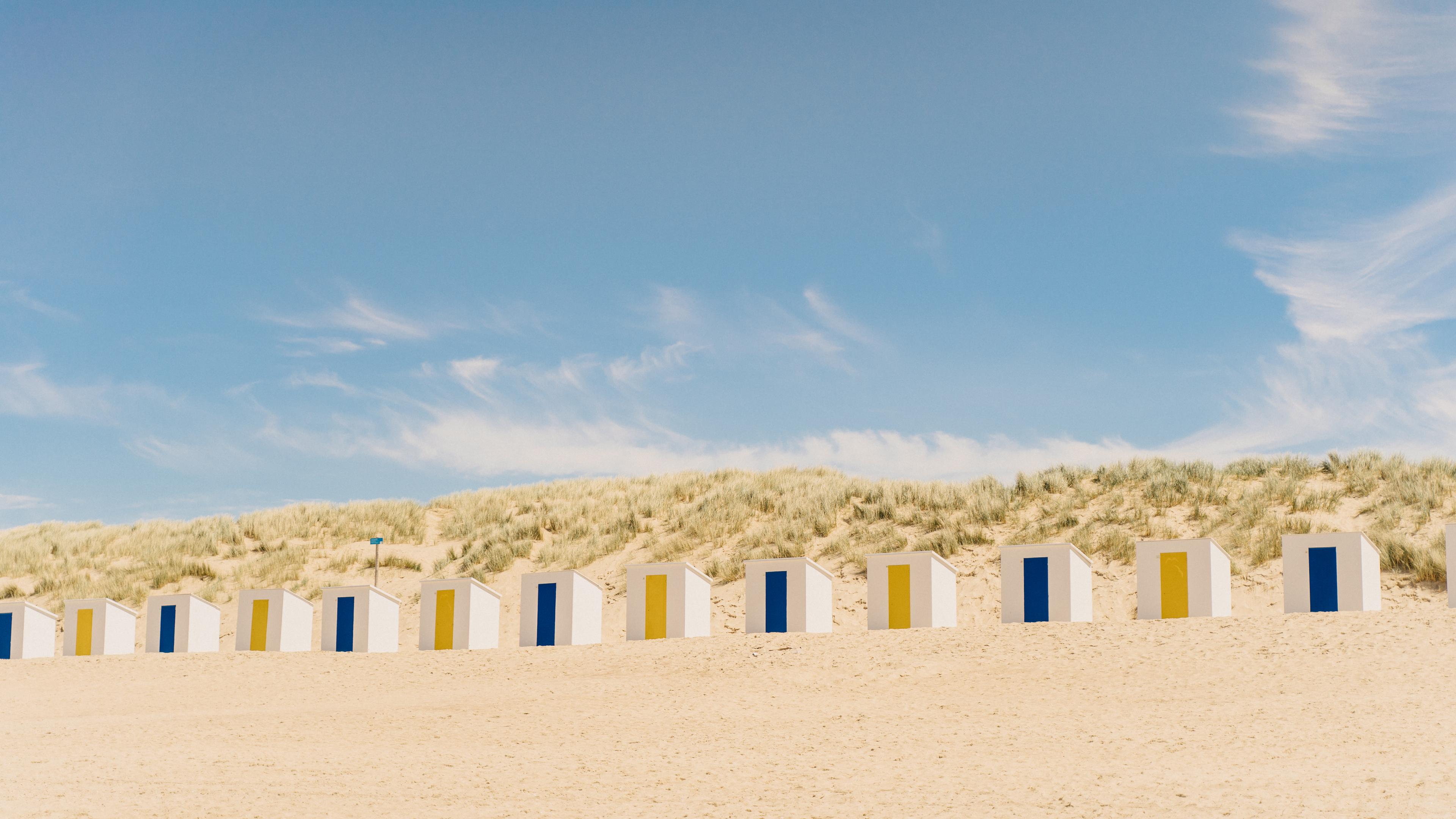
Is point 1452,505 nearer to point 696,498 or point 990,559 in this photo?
point 990,559

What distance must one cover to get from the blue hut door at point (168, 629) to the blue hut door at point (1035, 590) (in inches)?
545

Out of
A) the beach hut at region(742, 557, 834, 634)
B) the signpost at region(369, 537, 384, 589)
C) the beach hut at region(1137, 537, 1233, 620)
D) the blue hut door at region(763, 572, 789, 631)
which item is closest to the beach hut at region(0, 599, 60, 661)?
the signpost at region(369, 537, 384, 589)

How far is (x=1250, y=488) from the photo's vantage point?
27703mm

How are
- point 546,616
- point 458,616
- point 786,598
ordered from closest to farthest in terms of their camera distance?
point 786,598
point 546,616
point 458,616

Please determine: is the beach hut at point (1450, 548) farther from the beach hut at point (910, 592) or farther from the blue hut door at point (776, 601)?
the blue hut door at point (776, 601)

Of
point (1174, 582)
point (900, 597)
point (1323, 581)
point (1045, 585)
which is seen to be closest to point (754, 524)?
point (900, 597)

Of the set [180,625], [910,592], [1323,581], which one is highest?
[1323,581]

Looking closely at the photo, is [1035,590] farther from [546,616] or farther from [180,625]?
[180,625]

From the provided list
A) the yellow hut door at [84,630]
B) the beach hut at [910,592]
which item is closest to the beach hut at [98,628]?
the yellow hut door at [84,630]

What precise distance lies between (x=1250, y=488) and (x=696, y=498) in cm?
1426

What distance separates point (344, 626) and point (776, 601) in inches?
281

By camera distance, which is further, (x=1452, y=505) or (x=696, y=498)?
(x=696, y=498)

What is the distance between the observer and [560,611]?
19.0 metres

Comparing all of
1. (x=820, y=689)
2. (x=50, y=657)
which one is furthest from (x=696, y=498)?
(x=820, y=689)
